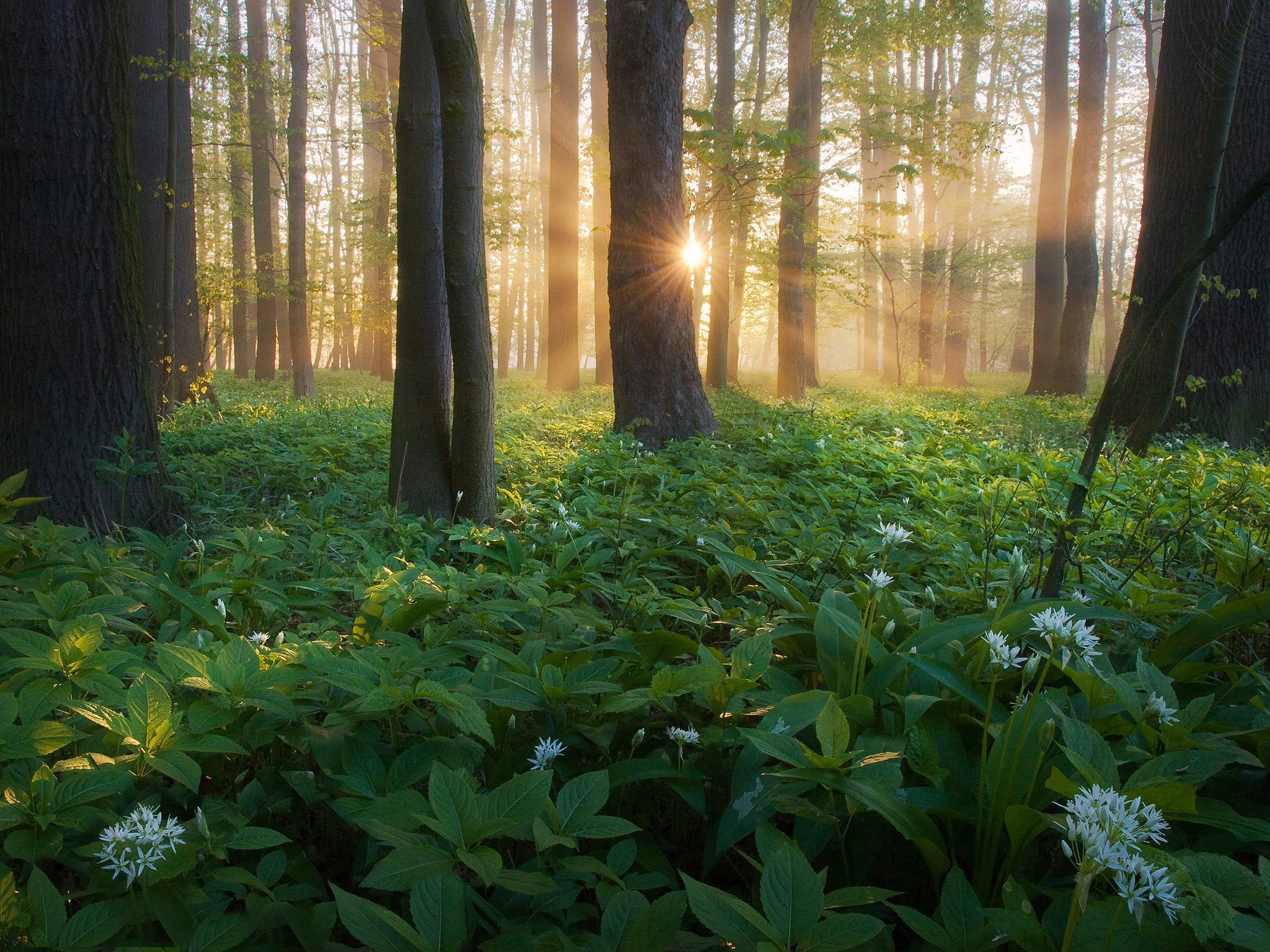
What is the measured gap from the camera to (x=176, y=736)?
1290 millimetres

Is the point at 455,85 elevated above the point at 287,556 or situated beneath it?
elevated above

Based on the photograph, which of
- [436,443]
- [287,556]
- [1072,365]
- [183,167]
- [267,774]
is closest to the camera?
[267,774]

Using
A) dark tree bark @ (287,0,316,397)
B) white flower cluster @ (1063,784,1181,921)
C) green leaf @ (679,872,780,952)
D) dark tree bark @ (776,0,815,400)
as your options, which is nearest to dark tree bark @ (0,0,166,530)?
green leaf @ (679,872,780,952)

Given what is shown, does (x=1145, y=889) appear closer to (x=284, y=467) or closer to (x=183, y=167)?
(x=284, y=467)

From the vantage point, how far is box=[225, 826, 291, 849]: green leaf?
1.14 metres

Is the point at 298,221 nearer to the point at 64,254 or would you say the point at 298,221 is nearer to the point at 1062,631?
the point at 64,254

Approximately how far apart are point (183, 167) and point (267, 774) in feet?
31.7

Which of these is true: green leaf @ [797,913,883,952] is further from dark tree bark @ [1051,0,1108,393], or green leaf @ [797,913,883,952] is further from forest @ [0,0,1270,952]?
dark tree bark @ [1051,0,1108,393]

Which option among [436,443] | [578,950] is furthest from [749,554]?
[436,443]

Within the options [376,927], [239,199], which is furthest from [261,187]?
[376,927]

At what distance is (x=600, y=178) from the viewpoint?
44.3ft

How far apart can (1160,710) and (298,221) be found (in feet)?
48.1

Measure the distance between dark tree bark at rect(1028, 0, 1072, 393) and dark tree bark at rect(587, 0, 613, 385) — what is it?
8.45 metres

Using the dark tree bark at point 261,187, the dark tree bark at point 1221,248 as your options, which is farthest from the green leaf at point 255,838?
the dark tree bark at point 261,187
